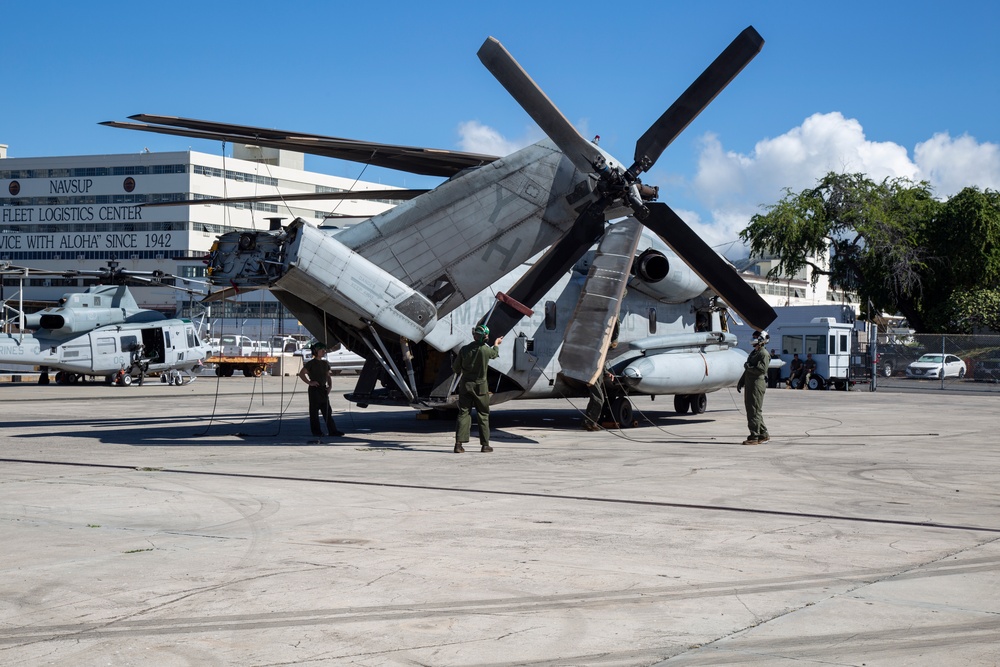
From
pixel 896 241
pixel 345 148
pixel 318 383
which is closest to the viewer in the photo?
pixel 345 148

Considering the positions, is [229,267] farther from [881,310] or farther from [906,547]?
[881,310]

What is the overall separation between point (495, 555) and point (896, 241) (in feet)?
176

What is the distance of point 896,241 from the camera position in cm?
5603

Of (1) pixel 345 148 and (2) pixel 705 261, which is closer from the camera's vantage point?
(1) pixel 345 148

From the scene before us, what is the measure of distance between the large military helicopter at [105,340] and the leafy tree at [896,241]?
3521 cm

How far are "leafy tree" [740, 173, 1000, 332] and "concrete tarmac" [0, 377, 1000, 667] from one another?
4237cm

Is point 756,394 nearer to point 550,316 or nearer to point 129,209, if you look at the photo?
point 550,316

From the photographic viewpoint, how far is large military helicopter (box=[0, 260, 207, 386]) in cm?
3497

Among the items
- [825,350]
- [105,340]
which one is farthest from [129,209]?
[825,350]

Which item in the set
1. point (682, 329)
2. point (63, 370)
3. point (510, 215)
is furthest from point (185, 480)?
point (63, 370)

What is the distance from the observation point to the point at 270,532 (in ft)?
27.8

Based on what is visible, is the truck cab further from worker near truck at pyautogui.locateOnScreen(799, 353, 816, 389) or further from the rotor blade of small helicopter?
the rotor blade of small helicopter

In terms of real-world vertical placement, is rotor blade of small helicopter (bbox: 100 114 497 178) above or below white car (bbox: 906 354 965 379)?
above

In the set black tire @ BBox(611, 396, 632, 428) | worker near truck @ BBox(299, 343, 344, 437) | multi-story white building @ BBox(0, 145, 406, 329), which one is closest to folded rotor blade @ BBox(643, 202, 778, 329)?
black tire @ BBox(611, 396, 632, 428)
